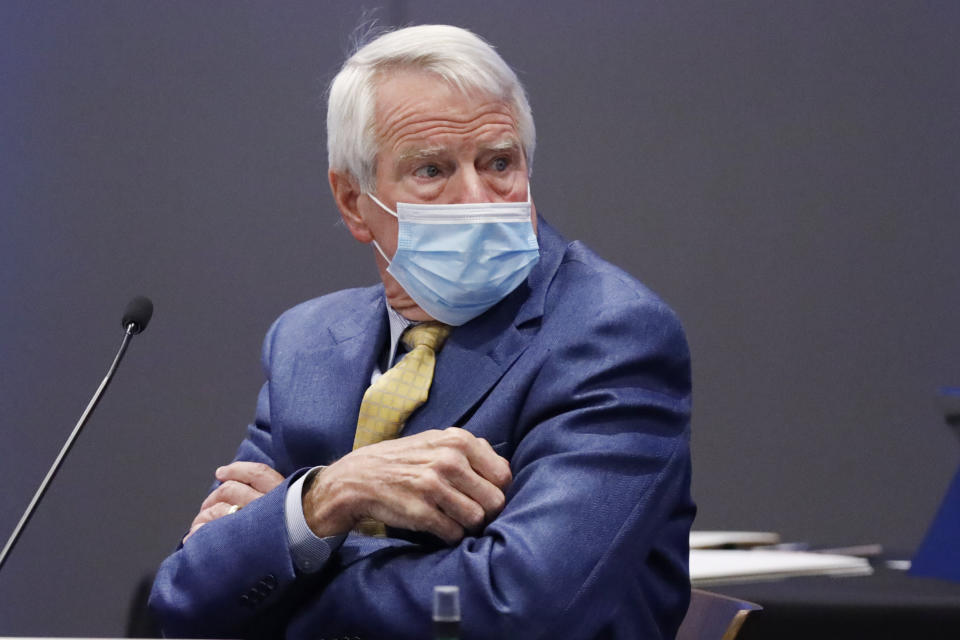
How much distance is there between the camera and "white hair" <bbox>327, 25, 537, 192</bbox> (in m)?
2.05

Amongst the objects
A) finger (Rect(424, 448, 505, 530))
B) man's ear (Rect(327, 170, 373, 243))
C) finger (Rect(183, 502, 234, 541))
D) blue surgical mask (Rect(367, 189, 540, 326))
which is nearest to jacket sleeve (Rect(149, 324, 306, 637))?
finger (Rect(183, 502, 234, 541))

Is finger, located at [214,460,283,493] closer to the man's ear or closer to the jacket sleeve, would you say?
the jacket sleeve

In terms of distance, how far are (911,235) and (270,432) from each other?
9.93 ft

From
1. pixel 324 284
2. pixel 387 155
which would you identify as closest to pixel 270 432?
pixel 387 155

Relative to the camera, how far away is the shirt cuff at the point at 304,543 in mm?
1840

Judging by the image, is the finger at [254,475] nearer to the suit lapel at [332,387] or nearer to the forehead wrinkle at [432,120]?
the suit lapel at [332,387]

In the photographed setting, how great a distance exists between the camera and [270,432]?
90.5 inches

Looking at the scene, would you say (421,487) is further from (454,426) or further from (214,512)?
(214,512)

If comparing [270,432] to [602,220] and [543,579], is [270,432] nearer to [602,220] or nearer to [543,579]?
[543,579]

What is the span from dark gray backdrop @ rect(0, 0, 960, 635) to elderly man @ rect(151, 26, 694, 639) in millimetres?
2186

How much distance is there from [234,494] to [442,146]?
0.71 m

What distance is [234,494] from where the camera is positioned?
2125 millimetres

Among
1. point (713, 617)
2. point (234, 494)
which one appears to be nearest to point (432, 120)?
point (234, 494)

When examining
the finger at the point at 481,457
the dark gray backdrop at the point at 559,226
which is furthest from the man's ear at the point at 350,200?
the dark gray backdrop at the point at 559,226
